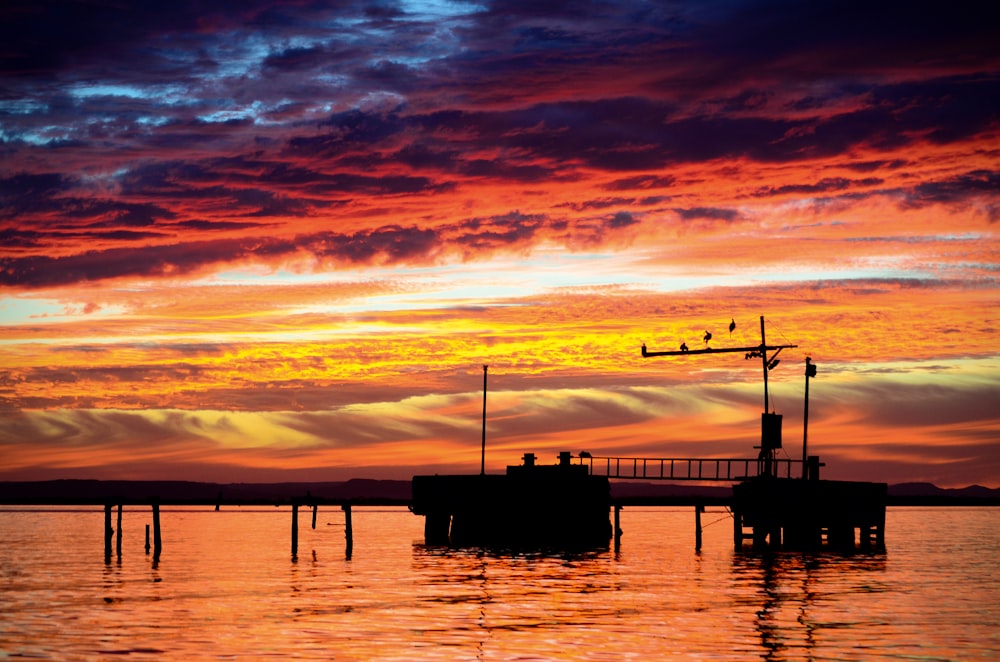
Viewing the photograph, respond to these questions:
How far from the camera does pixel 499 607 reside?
52.3 meters

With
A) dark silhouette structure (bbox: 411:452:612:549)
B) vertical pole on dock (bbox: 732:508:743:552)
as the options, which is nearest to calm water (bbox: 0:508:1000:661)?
vertical pole on dock (bbox: 732:508:743:552)

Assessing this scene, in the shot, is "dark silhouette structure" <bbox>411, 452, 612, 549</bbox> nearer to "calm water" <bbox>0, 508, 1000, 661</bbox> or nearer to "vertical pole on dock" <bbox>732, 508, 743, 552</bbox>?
"calm water" <bbox>0, 508, 1000, 661</bbox>

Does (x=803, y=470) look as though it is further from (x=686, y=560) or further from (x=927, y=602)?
(x=927, y=602)

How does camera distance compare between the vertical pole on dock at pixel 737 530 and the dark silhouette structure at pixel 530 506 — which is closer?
the dark silhouette structure at pixel 530 506

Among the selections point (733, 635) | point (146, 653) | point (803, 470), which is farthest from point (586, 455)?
point (146, 653)

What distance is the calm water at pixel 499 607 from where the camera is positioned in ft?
133

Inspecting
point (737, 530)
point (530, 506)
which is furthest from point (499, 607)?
point (737, 530)

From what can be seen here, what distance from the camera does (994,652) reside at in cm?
4091

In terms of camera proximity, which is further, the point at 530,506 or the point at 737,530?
the point at 737,530

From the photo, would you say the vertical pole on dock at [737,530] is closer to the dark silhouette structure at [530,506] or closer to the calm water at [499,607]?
the calm water at [499,607]

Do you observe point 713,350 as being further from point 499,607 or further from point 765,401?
point 499,607

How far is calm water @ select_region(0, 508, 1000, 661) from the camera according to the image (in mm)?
40531

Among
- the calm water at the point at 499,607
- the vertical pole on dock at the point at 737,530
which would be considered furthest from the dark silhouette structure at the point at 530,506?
the vertical pole on dock at the point at 737,530

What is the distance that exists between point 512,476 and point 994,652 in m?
50.8
